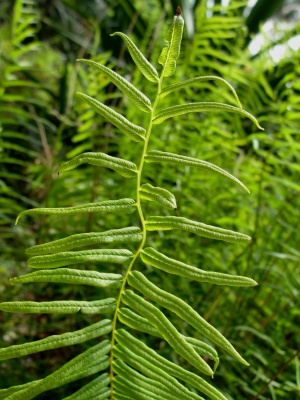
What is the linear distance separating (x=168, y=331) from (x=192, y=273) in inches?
2.0

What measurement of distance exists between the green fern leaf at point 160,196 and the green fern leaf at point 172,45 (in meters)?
0.10

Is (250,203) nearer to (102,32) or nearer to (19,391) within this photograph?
Result: (19,391)

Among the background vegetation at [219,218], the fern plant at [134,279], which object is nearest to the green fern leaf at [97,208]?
the fern plant at [134,279]

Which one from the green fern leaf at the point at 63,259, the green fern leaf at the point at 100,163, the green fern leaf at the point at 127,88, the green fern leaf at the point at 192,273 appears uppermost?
the green fern leaf at the point at 127,88

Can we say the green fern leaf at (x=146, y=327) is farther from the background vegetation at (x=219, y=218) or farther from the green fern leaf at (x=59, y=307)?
the background vegetation at (x=219, y=218)

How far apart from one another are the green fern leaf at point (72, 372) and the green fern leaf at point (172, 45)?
26 cm

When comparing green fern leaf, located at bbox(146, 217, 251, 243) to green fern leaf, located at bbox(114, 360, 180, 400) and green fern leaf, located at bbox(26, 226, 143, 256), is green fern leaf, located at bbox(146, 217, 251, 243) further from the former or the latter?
green fern leaf, located at bbox(114, 360, 180, 400)

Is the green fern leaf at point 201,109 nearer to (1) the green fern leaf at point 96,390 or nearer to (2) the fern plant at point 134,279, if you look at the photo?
(2) the fern plant at point 134,279

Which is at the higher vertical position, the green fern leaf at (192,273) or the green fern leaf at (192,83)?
the green fern leaf at (192,83)

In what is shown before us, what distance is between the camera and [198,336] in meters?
0.82

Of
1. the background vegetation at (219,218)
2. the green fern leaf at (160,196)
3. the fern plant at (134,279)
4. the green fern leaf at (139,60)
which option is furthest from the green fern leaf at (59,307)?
the background vegetation at (219,218)

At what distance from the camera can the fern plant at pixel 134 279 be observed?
0.39 meters

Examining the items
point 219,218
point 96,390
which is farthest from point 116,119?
point 219,218

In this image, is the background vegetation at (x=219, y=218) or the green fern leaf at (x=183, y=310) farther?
the background vegetation at (x=219, y=218)
